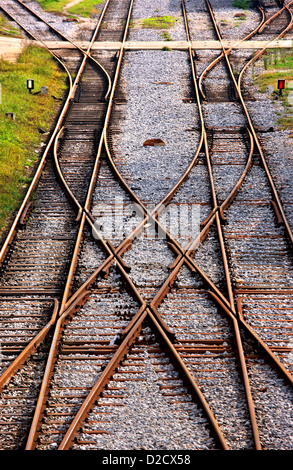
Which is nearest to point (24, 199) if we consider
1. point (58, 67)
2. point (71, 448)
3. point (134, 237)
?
point (134, 237)

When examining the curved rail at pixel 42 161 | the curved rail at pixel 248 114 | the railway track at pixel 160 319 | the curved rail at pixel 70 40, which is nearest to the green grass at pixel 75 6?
the curved rail at pixel 70 40

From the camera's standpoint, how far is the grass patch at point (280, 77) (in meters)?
15.8

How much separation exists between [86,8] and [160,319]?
83.2 feet

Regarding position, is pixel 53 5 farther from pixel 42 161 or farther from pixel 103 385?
pixel 103 385

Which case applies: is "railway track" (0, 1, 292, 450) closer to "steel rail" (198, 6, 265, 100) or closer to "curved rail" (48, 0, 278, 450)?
"curved rail" (48, 0, 278, 450)

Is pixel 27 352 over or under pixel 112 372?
over

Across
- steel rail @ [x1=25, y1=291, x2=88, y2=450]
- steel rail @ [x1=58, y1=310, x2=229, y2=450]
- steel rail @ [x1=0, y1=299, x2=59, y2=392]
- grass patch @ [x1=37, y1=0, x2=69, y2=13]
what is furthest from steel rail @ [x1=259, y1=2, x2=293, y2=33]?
steel rail @ [x1=0, y1=299, x2=59, y2=392]

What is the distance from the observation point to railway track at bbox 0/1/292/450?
625 cm

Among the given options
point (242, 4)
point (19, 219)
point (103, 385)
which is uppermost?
point (242, 4)

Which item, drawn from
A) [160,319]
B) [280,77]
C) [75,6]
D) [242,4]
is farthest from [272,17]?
[160,319]

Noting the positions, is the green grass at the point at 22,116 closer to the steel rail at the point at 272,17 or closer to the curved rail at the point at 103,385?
the curved rail at the point at 103,385

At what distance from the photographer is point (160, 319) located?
305 inches

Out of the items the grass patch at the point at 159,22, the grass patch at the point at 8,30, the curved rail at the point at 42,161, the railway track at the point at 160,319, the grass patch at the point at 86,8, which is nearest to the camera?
the railway track at the point at 160,319

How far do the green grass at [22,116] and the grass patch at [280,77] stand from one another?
6993mm
